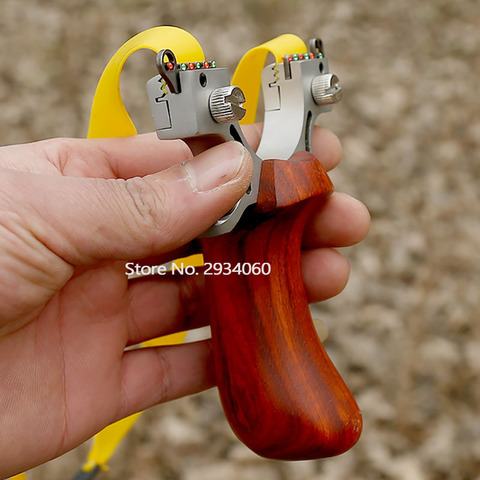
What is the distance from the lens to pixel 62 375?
619 millimetres

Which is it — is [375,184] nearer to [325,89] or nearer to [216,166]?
[325,89]

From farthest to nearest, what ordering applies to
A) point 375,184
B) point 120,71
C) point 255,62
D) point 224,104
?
point 375,184 → point 255,62 → point 120,71 → point 224,104

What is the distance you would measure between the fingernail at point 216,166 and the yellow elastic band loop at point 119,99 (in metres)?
0.08

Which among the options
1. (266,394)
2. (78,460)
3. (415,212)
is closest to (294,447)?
(266,394)

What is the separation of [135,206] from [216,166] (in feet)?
0.25

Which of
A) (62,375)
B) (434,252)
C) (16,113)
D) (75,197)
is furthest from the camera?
(16,113)

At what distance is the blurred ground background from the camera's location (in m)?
0.96

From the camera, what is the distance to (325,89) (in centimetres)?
65

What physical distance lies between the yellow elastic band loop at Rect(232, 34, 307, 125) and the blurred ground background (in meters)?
0.44

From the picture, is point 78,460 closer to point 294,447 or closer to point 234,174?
point 294,447

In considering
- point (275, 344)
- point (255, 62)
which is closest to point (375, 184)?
point (255, 62)

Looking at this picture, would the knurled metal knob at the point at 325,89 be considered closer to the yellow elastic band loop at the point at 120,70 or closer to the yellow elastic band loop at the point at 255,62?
the yellow elastic band loop at the point at 255,62

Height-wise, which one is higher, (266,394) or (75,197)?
(75,197)

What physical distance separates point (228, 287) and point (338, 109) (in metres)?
Answer: 0.70
